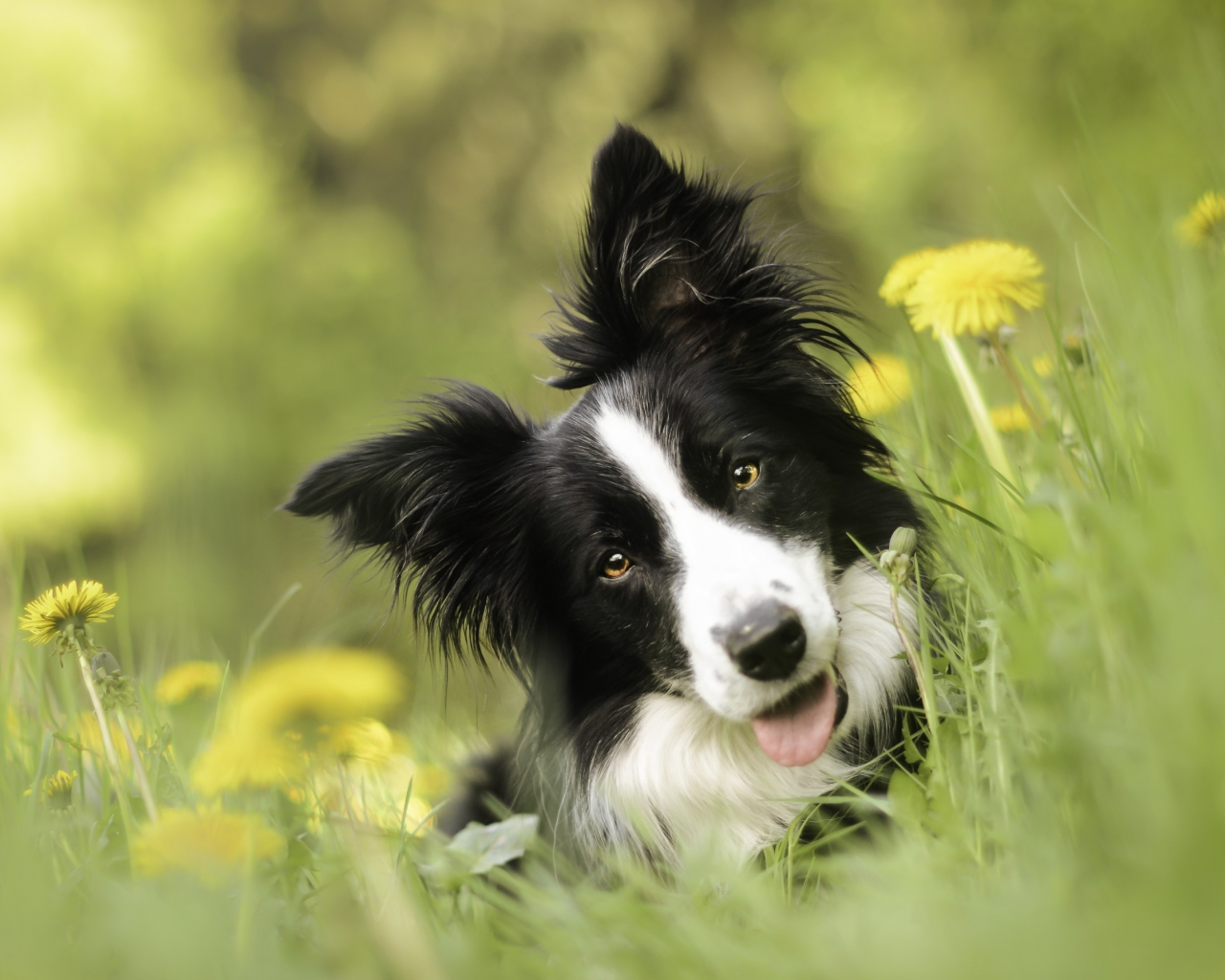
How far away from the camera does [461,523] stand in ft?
10.5

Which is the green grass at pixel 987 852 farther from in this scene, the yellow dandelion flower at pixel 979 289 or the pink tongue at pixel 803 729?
the pink tongue at pixel 803 729

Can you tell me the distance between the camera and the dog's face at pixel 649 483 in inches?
104

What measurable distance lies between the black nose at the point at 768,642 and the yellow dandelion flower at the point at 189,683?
1445 mm

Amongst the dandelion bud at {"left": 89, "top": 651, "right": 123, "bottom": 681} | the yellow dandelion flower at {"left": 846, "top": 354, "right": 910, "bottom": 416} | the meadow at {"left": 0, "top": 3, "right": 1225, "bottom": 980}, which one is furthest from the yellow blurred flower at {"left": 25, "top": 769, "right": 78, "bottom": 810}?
the yellow dandelion flower at {"left": 846, "top": 354, "right": 910, "bottom": 416}

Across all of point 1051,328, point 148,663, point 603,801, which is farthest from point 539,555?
point 1051,328

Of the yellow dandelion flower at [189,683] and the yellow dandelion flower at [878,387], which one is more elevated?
the yellow dandelion flower at [878,387]

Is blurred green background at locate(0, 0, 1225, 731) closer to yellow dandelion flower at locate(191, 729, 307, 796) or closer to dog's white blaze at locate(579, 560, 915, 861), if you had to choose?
dog's white blaze at locate(579, 560, 915, 861)

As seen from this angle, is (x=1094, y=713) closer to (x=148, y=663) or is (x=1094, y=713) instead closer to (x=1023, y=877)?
(x=1023, y=877)

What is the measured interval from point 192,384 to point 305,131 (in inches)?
180

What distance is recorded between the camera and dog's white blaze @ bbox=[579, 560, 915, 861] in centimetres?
281

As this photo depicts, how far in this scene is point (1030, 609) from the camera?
171 centimetres

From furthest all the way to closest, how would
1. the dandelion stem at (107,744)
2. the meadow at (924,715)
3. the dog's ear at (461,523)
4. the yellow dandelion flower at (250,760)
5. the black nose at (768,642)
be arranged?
the dog's ear at (461,523) → the black nose at (768,642) → the dandelion stem at (107,744) → the yellow dandelion flower at (250,760) → the meadow at (924,715)

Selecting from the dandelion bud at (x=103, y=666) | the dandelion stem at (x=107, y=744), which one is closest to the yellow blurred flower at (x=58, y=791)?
the dandelion stem at (x=107, y=744)

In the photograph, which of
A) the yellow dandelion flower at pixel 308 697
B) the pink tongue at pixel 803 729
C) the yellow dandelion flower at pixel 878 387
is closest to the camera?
the yellow dandelion flower at pixel 308 697
